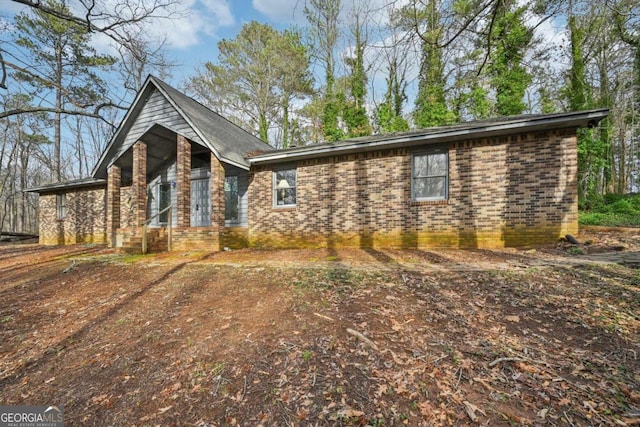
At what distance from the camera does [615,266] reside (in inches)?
186

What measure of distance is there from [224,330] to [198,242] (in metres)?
6.52

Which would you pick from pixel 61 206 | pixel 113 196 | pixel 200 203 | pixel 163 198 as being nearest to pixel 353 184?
pixel 200 203

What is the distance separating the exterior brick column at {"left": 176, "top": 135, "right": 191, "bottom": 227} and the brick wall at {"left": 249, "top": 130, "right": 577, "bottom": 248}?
7.62 ft

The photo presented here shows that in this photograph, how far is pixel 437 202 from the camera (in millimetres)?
8094

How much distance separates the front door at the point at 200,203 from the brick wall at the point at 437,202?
Result: 2308 millimetres

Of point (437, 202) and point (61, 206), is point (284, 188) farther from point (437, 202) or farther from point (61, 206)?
point (61, 206)

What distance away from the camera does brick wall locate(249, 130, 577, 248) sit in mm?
7082

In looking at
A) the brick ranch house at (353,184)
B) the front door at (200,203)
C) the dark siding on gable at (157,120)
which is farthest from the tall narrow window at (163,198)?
the dark siding on gable at (157,120)

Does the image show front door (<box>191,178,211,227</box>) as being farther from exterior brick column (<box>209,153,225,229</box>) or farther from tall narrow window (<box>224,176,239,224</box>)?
exterior brick column (<box>209,153,225,229</box>)

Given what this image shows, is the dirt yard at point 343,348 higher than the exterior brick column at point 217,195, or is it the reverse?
the exterior brick column at point 217,195

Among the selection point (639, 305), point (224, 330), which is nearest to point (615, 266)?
point (639, 305)

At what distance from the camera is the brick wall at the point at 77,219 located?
44.3 feet

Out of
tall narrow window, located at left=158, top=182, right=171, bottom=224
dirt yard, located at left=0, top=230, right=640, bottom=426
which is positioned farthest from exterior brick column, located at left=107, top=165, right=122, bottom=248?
dirt yard, located at left=0, top=230, right=640, bottom=426

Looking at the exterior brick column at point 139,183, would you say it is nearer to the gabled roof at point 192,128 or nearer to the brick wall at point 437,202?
the gabled roof at point 192,128
